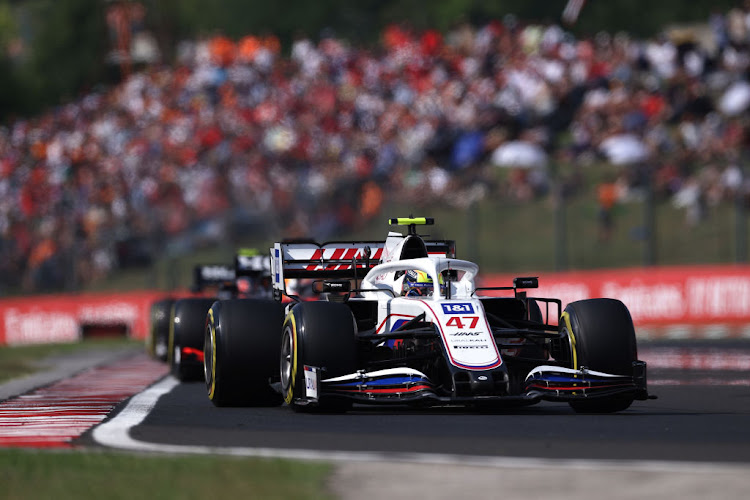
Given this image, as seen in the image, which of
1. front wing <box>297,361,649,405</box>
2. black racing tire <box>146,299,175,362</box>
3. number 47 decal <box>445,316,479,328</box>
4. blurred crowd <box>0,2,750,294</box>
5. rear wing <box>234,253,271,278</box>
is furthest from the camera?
blurred crowd <box>0,2,750,294</box>

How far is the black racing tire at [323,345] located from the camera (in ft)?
31.8

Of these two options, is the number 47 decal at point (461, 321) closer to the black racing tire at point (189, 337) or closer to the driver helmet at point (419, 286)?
the driver helmet at point (419, 286)

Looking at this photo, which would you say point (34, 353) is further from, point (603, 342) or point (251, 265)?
point (603, 342)

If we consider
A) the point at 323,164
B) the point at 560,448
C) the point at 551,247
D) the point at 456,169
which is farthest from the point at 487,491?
the point at 323,164

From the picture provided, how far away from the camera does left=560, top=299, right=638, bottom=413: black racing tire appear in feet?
32.8

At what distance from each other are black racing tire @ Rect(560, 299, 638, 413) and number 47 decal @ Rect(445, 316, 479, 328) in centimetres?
90

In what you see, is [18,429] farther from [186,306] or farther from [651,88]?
[651,88]

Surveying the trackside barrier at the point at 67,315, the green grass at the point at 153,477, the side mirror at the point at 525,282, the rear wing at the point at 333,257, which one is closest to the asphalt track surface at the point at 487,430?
the green grass at the point at 153,477

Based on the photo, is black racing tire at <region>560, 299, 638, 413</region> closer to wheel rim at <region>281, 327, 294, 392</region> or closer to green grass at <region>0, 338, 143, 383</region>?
wheel rim at <region>281, 327, 294, 392</region>

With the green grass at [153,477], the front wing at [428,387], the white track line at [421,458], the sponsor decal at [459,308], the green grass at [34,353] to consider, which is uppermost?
the sponsor decal at [459,308]

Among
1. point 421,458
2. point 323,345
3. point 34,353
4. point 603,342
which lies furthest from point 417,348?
point 34,353

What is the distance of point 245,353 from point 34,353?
14.9m

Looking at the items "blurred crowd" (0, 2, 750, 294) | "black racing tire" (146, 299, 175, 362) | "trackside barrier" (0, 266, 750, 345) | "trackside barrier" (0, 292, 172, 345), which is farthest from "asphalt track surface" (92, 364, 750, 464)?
"trackside barrier" (0, 292, 172, 345)

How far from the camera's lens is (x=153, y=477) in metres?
6.10
